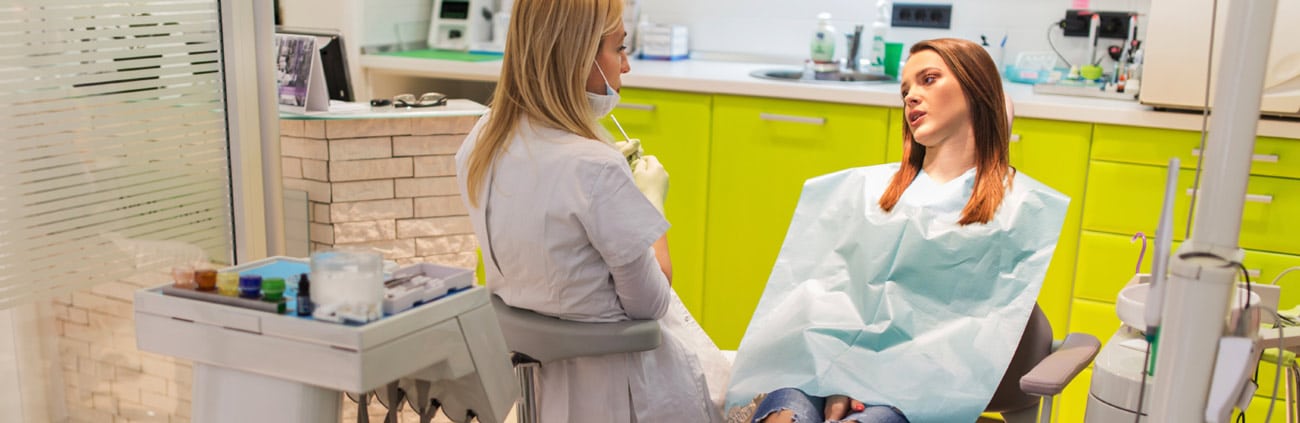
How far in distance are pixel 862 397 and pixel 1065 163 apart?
1.33 metres

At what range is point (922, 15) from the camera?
12.2ft

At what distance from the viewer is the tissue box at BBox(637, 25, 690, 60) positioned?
3.93 m

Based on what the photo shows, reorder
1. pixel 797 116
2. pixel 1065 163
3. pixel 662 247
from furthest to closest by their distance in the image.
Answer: pixel 797 116 → pixel 1065 163 → pixel 662 247

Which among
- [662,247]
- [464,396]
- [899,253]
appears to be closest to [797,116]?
[899,253]

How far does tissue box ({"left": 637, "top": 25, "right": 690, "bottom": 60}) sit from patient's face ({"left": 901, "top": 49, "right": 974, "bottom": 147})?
180 centimetres

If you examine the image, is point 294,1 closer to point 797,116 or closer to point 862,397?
point 797,116

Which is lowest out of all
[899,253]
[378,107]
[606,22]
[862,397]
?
[862,397]

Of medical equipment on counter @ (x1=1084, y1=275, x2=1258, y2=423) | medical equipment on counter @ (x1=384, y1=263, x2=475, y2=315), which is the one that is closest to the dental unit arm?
medical equipment on counter @ (x1=1084, y1=275, x2=1258, y2=423)

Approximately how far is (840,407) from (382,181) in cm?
114

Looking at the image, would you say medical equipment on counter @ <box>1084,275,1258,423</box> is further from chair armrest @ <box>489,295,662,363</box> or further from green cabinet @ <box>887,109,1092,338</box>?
green cabinet @ <box>887,109,1092,338</box>

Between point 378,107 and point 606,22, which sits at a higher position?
point 606,22

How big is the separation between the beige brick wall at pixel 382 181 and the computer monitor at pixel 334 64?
28 centimetres

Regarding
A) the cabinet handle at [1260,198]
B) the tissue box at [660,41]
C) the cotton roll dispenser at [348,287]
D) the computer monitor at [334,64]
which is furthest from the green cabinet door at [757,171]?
the cotton roll dispenser at [348,287]

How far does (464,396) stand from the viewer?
1.63 meters
